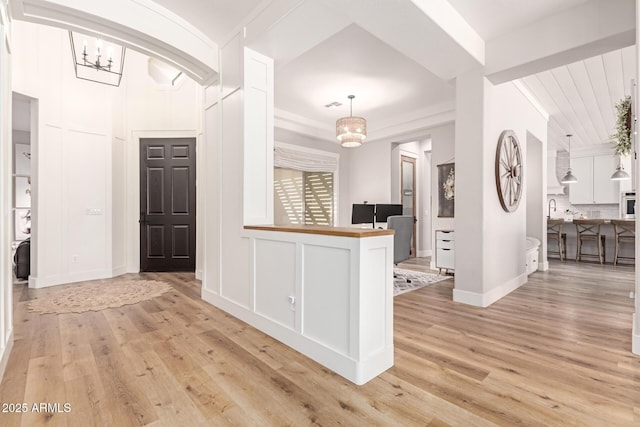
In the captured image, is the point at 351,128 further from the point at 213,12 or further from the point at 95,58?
the point at 95,58

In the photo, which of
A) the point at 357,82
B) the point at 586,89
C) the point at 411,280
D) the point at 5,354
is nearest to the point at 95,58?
the point at 357,82

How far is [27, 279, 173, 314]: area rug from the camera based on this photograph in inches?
125

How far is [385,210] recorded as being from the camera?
5527mm

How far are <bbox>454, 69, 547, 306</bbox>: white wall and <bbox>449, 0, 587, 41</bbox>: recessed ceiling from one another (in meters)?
0.45

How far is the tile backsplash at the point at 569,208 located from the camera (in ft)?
24.7

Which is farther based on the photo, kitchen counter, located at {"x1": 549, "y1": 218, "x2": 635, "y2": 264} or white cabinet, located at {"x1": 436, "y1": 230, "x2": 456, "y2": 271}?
kitchen counter, located at {"x1": 549, "y1": 218, "x2": 635, "y2": 264}

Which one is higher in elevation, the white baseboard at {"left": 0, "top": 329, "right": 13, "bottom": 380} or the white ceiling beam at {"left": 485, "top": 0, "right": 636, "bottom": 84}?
the white ceiling beam at {"left": 485, "top": 0, "right": 636, "bottom": 84}

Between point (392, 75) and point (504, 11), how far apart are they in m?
1.62

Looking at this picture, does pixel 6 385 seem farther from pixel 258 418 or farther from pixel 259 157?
pixel 259 157

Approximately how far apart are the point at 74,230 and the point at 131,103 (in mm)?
2103

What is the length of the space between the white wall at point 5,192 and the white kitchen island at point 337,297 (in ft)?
5.38

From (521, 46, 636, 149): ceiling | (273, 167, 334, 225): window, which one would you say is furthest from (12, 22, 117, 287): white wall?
(521, 46, 636, 149): ceiling

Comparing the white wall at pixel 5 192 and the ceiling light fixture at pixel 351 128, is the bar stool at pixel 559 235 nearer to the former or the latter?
the ceiling light fixture at pixel 351 128

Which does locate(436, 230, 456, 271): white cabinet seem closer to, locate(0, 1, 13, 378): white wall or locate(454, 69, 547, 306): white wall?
locate(454, 69, 547, 306): white wall
